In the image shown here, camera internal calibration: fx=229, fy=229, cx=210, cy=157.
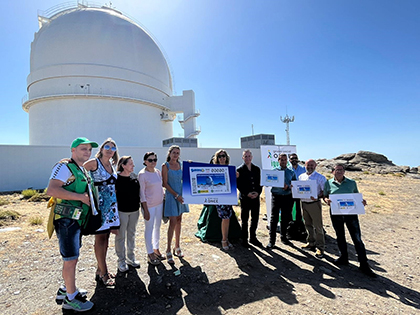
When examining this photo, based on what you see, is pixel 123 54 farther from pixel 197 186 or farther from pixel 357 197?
pixel 357 197

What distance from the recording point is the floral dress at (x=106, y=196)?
3.04m

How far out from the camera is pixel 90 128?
20203 millimetres

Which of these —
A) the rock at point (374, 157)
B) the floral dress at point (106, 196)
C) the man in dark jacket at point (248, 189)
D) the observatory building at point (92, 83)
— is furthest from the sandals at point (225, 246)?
the rock at point (374, 157)

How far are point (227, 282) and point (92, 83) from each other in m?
21.9

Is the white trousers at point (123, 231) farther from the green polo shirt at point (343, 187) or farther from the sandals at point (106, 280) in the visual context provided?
the green polo shirt at point (343, 187)

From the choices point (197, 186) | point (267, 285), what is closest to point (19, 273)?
point (197, 186)

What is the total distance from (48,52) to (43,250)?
2294cm

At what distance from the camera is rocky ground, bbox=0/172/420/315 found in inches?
111

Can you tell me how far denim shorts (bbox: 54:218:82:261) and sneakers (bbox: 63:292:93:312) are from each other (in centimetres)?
54

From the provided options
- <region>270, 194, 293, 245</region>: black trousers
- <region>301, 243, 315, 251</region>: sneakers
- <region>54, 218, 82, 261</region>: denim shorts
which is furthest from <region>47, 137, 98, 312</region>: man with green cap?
<region>301, 243, 315, 251</region>: sneakers

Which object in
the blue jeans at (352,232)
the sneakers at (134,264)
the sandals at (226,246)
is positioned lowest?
the sandals at (226,246)

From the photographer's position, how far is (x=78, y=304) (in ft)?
8.59

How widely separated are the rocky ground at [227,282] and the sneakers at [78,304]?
9cm

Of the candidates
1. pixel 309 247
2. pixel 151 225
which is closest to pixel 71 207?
pixel 151 225
